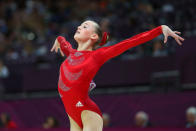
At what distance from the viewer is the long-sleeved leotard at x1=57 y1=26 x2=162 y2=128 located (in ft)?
10.9

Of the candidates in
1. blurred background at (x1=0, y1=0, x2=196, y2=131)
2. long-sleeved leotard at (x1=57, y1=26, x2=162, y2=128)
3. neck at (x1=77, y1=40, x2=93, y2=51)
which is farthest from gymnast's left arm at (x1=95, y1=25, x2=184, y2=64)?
blurred background at (x1=0, y1=0, x2=196, y2=131)

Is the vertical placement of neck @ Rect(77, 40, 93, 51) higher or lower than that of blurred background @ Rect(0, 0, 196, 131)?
higher

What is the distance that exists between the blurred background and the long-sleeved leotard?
5.99ft

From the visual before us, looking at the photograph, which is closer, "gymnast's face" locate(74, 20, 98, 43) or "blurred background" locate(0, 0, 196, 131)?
"gymnast's face" locate(74, 20, 98, 43)

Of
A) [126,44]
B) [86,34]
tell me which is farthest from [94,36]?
[126,44]

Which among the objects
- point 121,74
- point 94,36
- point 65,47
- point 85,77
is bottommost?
point 121,74

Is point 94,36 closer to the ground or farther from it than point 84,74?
farther from it

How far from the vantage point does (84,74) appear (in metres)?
3.34

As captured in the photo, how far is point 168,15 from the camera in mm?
7852

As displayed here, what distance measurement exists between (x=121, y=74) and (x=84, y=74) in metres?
3.95

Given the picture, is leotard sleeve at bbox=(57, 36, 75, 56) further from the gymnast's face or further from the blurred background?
the blurred background

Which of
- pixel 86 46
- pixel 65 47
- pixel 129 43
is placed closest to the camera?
pixel 129 43

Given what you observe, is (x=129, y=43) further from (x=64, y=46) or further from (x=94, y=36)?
(x=64, y=46)

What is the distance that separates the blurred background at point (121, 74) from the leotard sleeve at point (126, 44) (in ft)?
6.02
